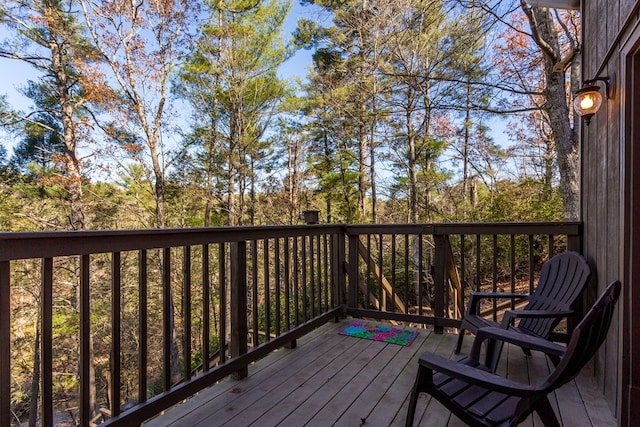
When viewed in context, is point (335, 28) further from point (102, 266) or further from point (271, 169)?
point (102, 266)

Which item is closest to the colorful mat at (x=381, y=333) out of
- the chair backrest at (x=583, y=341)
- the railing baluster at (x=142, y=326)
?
the chair backrest at (x=583, y=341)

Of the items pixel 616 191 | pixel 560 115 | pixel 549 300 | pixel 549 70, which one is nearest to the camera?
pixel 616 191

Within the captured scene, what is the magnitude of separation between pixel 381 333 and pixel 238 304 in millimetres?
1584

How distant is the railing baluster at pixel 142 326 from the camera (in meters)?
1.63

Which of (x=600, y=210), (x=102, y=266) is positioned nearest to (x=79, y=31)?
(x=102, y=266)

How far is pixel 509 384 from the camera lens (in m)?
1.22

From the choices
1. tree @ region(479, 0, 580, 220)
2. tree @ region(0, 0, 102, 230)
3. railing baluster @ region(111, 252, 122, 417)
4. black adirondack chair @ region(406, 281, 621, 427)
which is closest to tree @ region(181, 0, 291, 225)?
tree @ region(0, 0, 102, 230)

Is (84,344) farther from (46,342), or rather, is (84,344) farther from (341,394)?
(341,394)

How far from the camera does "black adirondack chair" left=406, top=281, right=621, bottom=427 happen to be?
1197 mm

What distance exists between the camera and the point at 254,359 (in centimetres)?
240

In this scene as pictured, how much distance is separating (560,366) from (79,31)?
37.0ft

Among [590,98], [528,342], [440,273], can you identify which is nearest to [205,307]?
[528,342]

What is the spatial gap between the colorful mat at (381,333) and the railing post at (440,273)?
270 millimetres

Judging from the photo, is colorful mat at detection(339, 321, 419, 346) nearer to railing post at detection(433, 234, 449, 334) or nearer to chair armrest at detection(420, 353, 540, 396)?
railing post at detection(433, 234, 449, 334)
